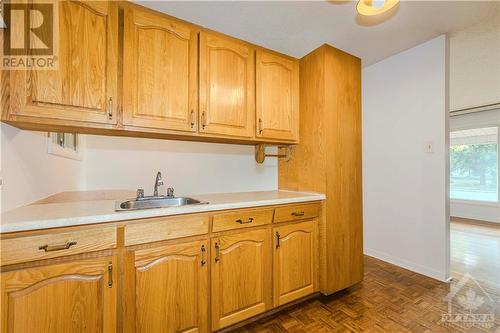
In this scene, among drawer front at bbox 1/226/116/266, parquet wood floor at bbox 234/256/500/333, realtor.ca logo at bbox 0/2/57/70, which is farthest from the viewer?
parquet wood floor at bbox 234/256/500/333

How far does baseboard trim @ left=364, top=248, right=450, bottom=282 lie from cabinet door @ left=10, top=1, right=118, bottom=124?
10.3ft

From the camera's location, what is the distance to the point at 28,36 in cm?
110

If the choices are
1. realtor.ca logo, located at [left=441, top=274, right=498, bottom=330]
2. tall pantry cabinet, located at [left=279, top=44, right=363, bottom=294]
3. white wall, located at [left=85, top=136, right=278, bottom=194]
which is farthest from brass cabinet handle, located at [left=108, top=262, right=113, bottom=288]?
realtor.ca logo, located at [left=441, top=274, right=498, bottom=330]

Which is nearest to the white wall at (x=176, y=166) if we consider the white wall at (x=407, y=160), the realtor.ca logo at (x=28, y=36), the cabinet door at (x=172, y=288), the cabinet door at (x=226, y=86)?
the cabinet door at (x=226, y=86)

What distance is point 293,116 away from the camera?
6.97ft

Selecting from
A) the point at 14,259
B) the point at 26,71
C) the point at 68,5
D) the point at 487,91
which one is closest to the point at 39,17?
the point at 68,5

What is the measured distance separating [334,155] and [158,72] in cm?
156

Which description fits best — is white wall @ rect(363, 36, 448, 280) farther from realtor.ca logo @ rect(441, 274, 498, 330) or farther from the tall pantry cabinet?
the tall pantry cabinet

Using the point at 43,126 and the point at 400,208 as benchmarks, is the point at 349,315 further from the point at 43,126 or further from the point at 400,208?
the point at 43,126

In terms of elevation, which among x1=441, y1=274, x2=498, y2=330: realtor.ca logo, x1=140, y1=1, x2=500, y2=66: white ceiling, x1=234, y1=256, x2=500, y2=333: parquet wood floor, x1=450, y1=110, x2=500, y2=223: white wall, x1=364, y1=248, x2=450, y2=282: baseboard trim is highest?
x1=140, y1=1, x2=500, y2=66: white ceiling

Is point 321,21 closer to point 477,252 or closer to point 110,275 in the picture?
point 110,275

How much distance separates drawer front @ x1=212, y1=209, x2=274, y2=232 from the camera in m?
1.44

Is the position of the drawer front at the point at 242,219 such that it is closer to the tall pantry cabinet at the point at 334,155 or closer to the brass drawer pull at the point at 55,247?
the tall pantry cabinet at the point at 334,155

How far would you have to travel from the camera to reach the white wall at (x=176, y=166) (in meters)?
1.70
